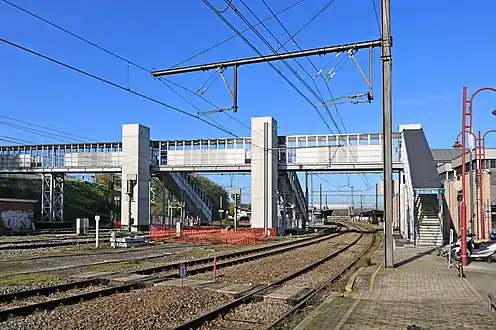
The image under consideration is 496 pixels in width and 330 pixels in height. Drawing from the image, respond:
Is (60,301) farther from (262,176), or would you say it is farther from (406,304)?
(262,176)

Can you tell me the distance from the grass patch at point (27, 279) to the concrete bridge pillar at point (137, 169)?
34.4m

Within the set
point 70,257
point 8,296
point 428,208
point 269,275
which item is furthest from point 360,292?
point 428,208

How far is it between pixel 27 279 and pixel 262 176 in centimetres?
3479

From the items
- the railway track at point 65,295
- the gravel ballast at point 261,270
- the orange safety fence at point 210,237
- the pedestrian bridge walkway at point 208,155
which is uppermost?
the pedestrian bridge walkway at point 208,155

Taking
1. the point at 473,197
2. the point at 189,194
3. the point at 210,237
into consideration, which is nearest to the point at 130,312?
the point at 210,237

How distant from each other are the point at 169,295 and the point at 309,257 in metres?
14.3

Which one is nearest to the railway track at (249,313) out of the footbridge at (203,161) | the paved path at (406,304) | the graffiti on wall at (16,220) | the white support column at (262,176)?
the paved path at (406,304)

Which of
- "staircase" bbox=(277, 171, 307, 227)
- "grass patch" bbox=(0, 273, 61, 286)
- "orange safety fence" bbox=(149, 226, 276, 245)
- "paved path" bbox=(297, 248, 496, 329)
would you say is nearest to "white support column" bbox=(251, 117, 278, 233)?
"staircase" bbox=(277, 171, 307, 227)

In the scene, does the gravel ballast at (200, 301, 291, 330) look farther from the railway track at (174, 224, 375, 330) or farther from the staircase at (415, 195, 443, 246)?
the staircase at (415, 195, 443, 246)

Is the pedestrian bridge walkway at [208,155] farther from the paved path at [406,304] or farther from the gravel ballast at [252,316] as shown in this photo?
the gravel ballast at [252,316]

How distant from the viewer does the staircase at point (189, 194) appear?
57.0 m

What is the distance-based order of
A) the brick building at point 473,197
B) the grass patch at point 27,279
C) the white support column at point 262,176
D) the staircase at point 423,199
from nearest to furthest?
1. the grass patch at point 27,279
2. the staircase at point 423,199
3. the brick building at point 473,197
4. the white support column at point 262,176

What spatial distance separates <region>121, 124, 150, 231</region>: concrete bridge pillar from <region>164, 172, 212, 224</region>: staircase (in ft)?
11.6

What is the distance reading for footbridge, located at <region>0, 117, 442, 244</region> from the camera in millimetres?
48219
